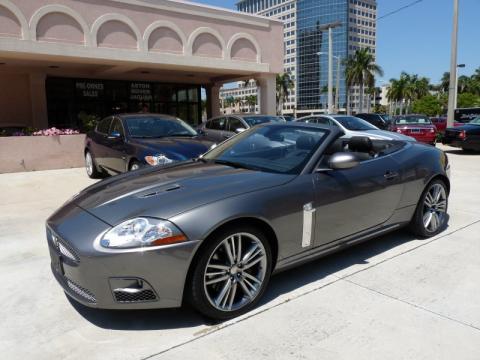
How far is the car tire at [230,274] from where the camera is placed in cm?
273

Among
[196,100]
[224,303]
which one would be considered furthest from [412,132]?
[224,303]

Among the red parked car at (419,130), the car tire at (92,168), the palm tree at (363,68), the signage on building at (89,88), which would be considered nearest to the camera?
the car tire at (92,168)

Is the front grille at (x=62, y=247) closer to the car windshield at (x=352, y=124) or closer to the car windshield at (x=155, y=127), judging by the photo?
the car windshield at (x=155, y=127)

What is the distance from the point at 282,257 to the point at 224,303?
1.96 ft

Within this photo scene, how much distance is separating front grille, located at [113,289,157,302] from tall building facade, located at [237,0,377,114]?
51923 millimetres

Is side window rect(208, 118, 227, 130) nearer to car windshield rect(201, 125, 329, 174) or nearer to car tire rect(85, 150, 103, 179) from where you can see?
car tire rect(85, 150, 103, 179)

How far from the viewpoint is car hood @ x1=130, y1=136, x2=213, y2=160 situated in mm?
6605

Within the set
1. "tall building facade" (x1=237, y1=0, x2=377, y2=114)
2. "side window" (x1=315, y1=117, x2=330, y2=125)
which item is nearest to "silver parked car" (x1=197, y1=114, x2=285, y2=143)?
"side window" (x1=315, y1=117, x2=330, y2=125)

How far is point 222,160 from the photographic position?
3.92 m

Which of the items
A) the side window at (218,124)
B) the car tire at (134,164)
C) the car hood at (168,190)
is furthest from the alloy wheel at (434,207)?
the side window at (218,124)

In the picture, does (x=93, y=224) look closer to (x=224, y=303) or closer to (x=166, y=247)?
(x=166, y=247)

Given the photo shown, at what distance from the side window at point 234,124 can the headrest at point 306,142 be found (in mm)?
7420

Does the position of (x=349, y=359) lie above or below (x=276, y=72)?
below

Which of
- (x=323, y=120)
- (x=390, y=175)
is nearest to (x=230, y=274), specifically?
(x=390, y=175)
